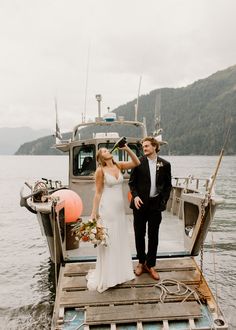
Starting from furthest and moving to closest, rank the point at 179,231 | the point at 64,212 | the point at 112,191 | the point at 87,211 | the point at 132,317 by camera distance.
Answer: the point at 87,211
the point at 179,231
the point at 64,212
the point at 112,191
the point at 132,317

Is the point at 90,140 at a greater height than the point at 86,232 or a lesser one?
greater

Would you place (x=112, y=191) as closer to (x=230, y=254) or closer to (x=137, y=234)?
(x=137, y=234)

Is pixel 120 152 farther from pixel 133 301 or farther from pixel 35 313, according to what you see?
pixel 133 301

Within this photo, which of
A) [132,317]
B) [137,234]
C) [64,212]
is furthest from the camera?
[64,212]

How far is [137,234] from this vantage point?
5.60 metres

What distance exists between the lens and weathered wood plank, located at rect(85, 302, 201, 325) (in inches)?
187

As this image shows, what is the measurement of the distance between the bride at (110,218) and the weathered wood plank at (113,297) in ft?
0.39

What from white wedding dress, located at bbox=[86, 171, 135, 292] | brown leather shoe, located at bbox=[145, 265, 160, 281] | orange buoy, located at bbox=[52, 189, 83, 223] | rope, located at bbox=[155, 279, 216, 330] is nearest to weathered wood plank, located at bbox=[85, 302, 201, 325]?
rope, located at bbox=[155, 279, 216, 330]

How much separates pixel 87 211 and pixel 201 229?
14.2ft

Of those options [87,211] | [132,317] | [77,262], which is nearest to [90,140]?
[87,211]

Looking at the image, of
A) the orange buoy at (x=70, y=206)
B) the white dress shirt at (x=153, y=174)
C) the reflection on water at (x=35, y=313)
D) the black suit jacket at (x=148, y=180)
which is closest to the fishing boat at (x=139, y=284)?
the orange buoy at (x=70, y=206)

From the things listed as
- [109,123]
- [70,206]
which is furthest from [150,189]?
[109,123]

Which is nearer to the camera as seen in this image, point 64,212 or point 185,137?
point 64,212

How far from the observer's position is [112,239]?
5.17 meters
